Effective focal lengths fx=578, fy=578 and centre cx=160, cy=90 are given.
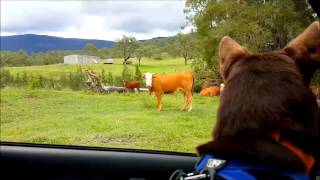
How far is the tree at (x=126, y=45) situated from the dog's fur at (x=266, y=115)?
2.45 metres

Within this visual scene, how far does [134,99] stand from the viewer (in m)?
4.49

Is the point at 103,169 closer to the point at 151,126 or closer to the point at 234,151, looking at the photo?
the point at 151,126

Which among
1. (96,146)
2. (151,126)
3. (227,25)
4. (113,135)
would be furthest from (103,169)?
(227,25)

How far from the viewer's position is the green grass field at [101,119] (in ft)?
11.3

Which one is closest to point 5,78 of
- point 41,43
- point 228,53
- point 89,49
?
point 41,43

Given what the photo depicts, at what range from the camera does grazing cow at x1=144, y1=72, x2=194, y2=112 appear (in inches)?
171

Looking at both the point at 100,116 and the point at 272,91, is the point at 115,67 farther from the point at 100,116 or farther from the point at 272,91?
the point at 272,91

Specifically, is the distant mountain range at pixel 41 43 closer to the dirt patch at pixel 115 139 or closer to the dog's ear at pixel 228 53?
the dirt patch at pixel 115 139

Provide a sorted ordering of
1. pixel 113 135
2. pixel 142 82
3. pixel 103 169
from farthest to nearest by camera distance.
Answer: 1. pixel 142 82
2. pixel 113 135
3. pixel 103 169

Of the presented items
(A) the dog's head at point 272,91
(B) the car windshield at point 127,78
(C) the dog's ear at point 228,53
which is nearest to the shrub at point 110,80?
(B) the car windshield at point 127,78

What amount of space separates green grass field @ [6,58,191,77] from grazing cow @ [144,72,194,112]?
0.31ft

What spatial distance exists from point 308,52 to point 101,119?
2.64 meters

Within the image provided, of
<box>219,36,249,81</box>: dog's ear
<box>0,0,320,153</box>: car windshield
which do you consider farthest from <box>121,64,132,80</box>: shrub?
<box>219,36,249,81</box>: dog's ear

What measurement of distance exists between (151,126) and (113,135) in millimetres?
451
